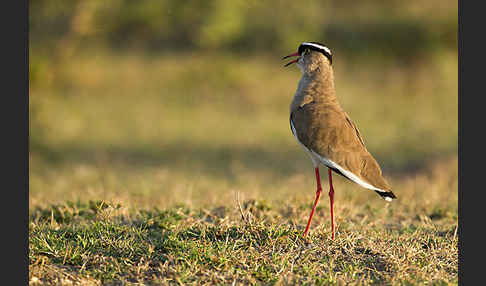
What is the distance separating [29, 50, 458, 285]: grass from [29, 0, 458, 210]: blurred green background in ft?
0.18

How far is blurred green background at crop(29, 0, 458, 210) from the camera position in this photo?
7.80 metres

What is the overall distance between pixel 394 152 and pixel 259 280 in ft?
21.0

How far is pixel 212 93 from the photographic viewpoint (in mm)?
13109

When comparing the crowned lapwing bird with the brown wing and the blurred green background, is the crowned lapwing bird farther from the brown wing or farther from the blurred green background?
the blurred green background

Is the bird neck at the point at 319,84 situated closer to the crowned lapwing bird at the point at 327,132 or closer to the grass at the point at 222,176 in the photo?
the crowned lapwing bird at the point at 327,132

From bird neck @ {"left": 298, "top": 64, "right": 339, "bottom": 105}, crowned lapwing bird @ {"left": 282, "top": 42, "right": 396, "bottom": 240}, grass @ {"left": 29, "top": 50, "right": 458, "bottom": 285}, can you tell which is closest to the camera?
grass @ {"left": 29, "top": 50, "right": 458, "bottom": 285}

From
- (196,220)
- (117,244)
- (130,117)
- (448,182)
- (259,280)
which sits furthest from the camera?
(130,117)

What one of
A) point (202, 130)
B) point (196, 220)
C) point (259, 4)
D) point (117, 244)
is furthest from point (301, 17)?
point (117, 244)

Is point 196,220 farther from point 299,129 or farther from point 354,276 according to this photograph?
point 354,276

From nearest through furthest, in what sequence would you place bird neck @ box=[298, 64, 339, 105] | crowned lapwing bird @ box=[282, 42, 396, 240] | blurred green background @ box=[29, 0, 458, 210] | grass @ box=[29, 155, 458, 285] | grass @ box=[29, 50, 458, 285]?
grass @ box=[29, 155, 458, 285] → grass @ box=[29, 50, 458, 285] → crowned lapwing bird @ box=[282, 42, 396, 240] → bird neck @ box=[298, 64, 339, 105] → blurred green background @ box=[29, 0, 458, 210]

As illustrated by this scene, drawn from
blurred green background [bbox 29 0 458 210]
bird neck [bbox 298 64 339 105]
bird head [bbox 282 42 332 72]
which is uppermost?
bird head [bbox 282 42 332 72]

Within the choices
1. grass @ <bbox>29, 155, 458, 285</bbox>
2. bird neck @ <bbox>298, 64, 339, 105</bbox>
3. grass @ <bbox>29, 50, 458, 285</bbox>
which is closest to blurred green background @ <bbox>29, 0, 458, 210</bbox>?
grass @ <bbox>29, 50, 458, 285</bbox>

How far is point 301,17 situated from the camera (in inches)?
383

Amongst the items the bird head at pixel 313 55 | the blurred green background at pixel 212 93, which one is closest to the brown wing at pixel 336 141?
the bird head at pixel 313 55
